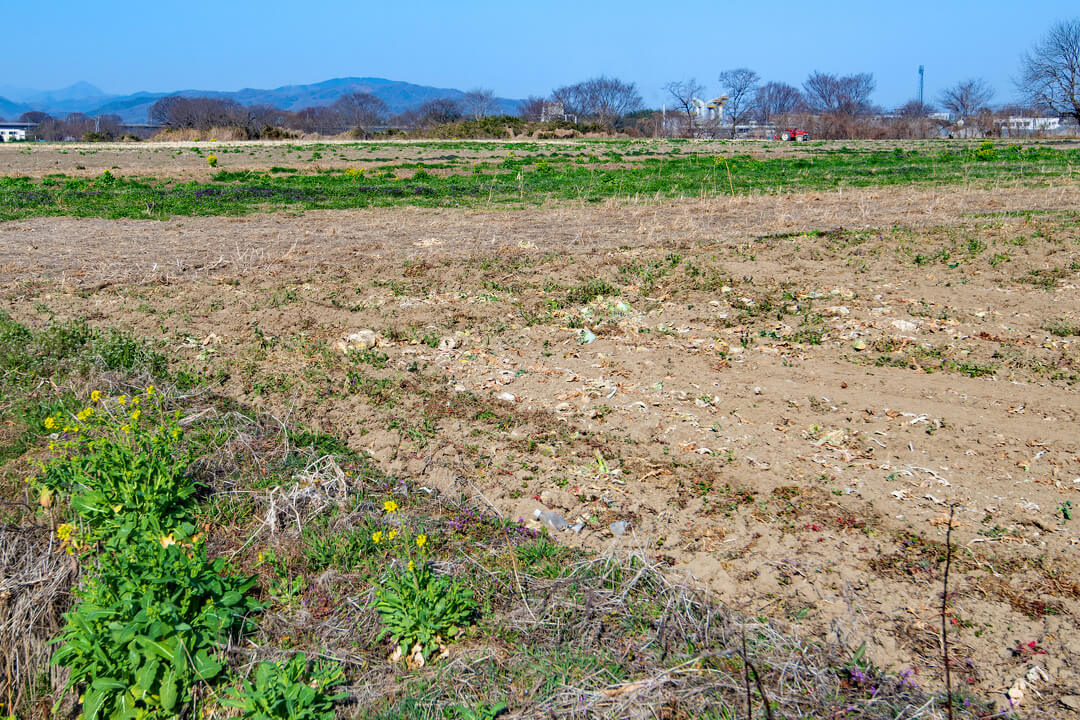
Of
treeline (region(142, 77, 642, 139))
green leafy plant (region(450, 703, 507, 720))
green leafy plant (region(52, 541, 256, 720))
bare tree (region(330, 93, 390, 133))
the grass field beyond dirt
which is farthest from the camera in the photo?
bare tree (region(330, 93, 390, 133))

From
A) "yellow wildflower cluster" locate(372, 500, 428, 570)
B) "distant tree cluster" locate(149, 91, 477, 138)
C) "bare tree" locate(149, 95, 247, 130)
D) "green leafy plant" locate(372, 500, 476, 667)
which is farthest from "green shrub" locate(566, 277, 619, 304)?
"bare tree" locate(149, 95, 247, 130)

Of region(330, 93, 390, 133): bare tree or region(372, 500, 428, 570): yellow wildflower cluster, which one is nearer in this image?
region(372, 500, 428, 570): yellow wildflower cluster

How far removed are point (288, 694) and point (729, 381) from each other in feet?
12.4

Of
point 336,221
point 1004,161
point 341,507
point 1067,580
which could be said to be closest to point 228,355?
point 341,507

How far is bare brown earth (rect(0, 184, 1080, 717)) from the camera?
346cm

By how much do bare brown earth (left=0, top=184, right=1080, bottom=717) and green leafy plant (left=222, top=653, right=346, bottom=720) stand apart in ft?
4.66

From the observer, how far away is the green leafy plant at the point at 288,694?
2.68 metres

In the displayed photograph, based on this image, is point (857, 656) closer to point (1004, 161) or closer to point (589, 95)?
point (1004, 161)

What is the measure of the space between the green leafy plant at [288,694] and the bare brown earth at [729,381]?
1.42 metres

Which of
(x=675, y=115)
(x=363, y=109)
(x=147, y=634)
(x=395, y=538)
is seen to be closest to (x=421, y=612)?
(x=395, y=538)

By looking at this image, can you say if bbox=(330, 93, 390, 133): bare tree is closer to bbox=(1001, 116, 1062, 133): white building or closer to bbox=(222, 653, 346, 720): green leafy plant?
bbox=(1001, 116, 1062, 133): white building

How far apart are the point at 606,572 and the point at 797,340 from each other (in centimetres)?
370

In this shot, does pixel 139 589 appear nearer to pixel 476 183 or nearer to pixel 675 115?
pixel 476 183

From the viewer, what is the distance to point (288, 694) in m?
2.71
